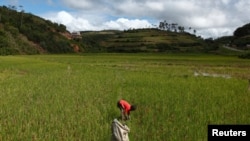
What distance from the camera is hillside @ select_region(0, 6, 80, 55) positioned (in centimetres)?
5935

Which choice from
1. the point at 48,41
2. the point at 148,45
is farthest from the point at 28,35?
the point at 148,45

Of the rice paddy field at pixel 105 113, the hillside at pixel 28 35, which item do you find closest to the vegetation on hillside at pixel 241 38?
the hillside at pixel 28 35

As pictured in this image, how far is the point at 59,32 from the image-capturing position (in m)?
80.4

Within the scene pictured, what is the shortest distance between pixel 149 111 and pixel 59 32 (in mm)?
73090

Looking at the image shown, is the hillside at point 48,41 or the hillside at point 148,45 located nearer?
the hillside at point 48,41

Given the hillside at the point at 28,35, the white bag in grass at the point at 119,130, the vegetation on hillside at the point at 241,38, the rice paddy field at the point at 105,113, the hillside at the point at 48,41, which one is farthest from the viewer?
the vegetation on hillside at the point at 241,38

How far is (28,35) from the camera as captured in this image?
6781 centimetres

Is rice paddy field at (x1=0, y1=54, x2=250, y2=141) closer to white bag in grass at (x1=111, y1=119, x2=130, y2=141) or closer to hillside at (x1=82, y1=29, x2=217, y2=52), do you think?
white bag in grass at (x1=111, y1=119, x2=130, y2=141)

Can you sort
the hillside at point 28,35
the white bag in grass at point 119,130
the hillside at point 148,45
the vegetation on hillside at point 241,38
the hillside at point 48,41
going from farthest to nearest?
1. the vegetation on hillside at point 241,38
2. the hillside at point 148,45
3. the hillside at point 48,41
4. the hillside at point 28,35
5. the white bag in grass at point 119,130

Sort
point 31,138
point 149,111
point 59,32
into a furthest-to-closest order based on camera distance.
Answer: point 59,32
point 149,111
point 31,138

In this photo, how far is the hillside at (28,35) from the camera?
195 ft

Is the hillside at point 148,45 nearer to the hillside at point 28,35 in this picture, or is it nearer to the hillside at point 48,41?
the hillside at point 48,41

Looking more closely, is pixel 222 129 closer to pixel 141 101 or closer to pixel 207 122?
pixel 207 122

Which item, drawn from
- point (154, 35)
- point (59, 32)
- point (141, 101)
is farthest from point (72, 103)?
point (154, 35)
